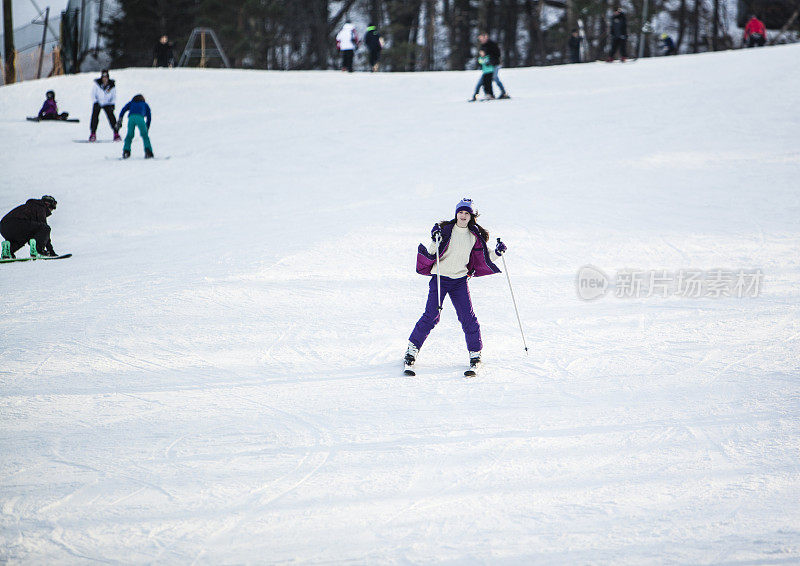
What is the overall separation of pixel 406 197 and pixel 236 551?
8.61m

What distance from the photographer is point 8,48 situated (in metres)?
22.5

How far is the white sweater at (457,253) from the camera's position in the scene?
18.6 ft

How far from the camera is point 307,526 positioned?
3742 mm

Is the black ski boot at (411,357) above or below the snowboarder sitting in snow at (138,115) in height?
below

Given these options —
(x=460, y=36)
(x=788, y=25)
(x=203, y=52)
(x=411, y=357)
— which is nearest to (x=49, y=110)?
(x=203, y=52)

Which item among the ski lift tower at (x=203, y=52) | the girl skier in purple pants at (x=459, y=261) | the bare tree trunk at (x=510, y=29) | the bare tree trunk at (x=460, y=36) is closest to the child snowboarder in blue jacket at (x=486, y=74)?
the ski lift tower at (x=203, y=52)

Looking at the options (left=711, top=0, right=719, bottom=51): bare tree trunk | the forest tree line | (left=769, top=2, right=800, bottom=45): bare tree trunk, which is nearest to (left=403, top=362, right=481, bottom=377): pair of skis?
the forest tree line

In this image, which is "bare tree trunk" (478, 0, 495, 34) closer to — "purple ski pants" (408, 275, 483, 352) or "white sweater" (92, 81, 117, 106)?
"white sweater" (92, 81, 117, 106)

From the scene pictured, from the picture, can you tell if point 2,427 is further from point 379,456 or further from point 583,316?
point 583,316

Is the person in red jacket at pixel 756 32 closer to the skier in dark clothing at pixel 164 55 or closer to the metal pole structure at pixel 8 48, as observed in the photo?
the skier in dark clothing at pixel 164 55

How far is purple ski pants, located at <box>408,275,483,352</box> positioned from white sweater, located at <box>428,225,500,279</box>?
7 centimetres

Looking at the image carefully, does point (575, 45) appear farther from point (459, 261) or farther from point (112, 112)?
point (459, 261)

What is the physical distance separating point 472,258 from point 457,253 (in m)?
0.14

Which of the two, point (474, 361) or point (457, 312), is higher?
point (457, 312)
